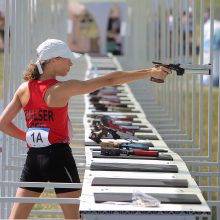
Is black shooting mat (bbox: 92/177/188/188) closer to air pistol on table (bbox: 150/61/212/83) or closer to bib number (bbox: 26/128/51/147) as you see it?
bib number (bbox: 26/128/51/147)

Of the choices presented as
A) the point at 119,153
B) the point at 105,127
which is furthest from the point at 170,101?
the point at 119,153

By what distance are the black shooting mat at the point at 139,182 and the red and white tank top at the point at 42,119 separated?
763 mm

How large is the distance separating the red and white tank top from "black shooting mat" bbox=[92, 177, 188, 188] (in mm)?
763

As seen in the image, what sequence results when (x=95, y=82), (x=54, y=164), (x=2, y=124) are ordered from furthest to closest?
(x=2, y=124) < (x=54, y=164) < (x=95, y=82)

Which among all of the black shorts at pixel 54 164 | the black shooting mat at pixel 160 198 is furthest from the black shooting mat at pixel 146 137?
the black shooting mat at pixel 160 198

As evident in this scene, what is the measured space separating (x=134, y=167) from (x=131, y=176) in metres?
0.30

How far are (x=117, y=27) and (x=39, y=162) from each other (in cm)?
3230

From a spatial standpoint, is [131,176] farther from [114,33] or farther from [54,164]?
[114,33]

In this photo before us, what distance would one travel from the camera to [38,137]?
22.2ft

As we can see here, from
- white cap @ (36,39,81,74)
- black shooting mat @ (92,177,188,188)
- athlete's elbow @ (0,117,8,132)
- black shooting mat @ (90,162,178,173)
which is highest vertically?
white cap @ (36,39,81,74)

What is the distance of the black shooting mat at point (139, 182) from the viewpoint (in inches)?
234

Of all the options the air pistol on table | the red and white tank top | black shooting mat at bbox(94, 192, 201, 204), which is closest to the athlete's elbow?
the red and white tank top

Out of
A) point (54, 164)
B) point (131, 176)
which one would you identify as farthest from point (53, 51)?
point (131, 176)

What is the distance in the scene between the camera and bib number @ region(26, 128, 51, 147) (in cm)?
677
